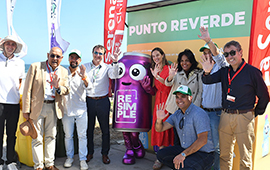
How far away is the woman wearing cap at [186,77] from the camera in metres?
3.42

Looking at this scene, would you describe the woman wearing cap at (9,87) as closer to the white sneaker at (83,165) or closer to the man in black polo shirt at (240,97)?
the white sneaker at (83,165)

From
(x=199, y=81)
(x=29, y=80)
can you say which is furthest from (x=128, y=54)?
Result: (x=29, y=80)

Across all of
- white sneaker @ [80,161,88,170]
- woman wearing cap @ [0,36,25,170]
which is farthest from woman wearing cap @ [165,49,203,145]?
woman wearing cap @ [0,36,25,170]

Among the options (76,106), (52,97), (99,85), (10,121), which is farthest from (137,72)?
(10,121)

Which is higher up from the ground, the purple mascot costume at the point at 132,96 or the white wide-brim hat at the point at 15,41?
the white wide-brim hat at the point at 15,41

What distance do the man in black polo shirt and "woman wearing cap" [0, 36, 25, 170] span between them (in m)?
2.78

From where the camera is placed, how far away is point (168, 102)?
145 inches

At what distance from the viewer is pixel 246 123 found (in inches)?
109

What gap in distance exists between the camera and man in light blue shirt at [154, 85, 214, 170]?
274 cm

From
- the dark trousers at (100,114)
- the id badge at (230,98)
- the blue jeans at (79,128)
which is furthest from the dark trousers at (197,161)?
the blue jeans at (79,128)

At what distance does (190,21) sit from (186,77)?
3.90 ft

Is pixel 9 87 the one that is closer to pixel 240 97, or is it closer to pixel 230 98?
pixel 230 98

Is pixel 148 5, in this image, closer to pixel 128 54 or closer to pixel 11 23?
pixel 128 54

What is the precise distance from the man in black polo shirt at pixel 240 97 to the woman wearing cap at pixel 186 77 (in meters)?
0.48
